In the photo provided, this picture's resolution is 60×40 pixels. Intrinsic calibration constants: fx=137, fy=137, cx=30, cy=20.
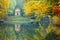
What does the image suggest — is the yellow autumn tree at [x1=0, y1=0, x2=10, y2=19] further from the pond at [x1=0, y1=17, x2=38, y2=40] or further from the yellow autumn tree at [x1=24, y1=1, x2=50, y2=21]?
the yellow autumn tree at [x1=24, y1=1, x2=50, y2=21]

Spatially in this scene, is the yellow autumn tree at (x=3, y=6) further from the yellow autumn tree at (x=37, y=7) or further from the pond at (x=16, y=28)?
the yellow autumn tree at (x=37, y=7)

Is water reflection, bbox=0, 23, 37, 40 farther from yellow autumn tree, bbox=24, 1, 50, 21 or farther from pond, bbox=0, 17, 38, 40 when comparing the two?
yellow autumn tree, bbox=24, 1, 50, 21

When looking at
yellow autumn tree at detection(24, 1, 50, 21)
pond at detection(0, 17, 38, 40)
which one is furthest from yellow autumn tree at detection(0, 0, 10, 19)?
yellow autumn tree at detection(24, 1, 50, 21)

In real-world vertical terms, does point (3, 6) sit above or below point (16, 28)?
above

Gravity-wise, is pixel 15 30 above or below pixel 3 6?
below

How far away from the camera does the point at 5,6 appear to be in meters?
1.33

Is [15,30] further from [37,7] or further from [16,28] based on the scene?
[37,7]

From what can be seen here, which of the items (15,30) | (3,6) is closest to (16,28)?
(15,30)

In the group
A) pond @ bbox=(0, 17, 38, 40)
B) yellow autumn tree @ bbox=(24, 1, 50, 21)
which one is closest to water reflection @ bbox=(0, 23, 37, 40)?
pond @ bbox=(0, 17, 38, 40)

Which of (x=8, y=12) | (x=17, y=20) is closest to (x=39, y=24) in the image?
(x=17, y=20)

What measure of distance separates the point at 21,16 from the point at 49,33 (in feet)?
1.03

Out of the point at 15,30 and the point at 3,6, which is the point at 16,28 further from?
the point at 3,6

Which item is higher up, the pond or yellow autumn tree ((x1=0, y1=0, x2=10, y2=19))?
yellow autumn tree ((x1=0, y1=0, x2=10, y2=19))

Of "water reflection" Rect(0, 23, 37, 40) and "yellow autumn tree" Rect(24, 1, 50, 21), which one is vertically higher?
"yellow autumn tree" Rect(24, 1, 50, 21)
